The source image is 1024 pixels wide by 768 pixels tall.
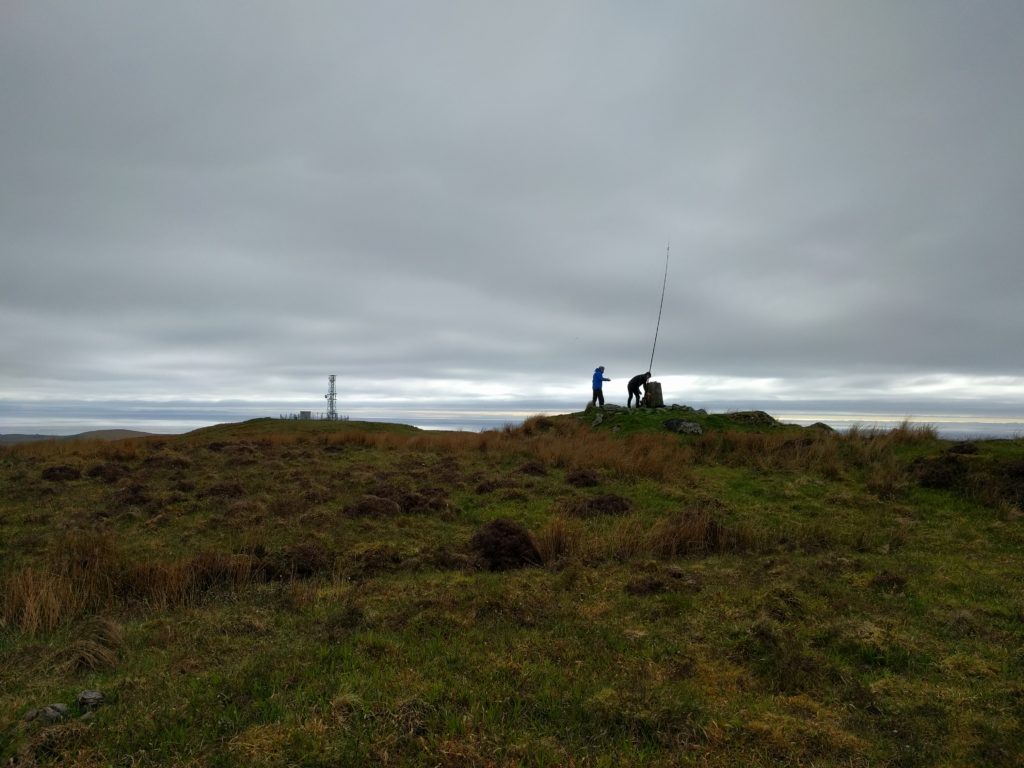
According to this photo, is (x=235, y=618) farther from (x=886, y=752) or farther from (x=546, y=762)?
(x=886, y=752)

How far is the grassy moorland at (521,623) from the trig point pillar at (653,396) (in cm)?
1240

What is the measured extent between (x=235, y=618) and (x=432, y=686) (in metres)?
3.05

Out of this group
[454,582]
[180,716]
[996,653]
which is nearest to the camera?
[180,716]

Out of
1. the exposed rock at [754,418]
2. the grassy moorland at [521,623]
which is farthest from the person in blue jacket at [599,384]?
the grassy moorland at [521,623]

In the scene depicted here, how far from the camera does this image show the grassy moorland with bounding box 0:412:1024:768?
4.43 m

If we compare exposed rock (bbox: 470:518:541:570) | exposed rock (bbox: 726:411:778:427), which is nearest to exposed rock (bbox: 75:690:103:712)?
exposed rock (bbox: 470:518:541:570)

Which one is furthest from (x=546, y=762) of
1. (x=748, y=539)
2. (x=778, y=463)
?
(x=778, y=463)

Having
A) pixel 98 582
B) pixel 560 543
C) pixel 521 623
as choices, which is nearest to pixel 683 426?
pixel 560 543

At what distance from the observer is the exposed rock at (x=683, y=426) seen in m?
22.9

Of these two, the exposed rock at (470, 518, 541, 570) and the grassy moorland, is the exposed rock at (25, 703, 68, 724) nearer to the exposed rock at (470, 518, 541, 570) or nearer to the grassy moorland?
the grassy moorland

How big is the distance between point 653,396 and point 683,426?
4.81 m

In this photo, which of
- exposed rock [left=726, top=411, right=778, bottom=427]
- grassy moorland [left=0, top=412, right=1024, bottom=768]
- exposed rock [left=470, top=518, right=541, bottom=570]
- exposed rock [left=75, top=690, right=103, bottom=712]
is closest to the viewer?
grassy moorland [left=0, top=412, right=1024, bottom=768]

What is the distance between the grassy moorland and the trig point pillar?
40.7 ft

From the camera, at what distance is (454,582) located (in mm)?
8352
